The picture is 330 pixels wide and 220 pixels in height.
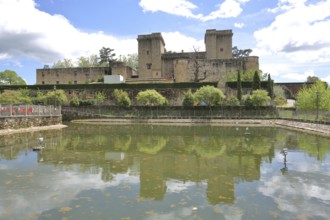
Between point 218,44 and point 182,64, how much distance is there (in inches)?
322

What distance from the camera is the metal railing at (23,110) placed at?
27328 mm

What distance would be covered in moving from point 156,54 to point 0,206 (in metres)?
53.5

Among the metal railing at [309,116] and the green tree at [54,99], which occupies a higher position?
the green tree at [54,99]

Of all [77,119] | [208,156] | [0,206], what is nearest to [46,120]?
[77,119]

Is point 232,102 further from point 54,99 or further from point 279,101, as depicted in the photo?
point 54,99

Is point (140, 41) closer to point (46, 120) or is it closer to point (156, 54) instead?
point (156, 54)

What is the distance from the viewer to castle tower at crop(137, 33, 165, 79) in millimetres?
59859

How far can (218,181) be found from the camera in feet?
34.1

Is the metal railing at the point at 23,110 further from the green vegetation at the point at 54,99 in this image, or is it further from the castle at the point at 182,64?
the castle at the point at 182,64

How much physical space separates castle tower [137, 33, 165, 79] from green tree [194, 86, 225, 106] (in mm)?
18118

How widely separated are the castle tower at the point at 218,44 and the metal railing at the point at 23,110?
109 ft

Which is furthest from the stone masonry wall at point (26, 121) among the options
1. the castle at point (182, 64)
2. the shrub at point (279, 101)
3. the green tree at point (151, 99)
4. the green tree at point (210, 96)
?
the shrub at point (279, 101)

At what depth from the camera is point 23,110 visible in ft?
98.1

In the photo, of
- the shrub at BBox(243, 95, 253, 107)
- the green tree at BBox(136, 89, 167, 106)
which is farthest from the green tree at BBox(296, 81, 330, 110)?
the green tree at BBox(136, 89, 167, 106)
